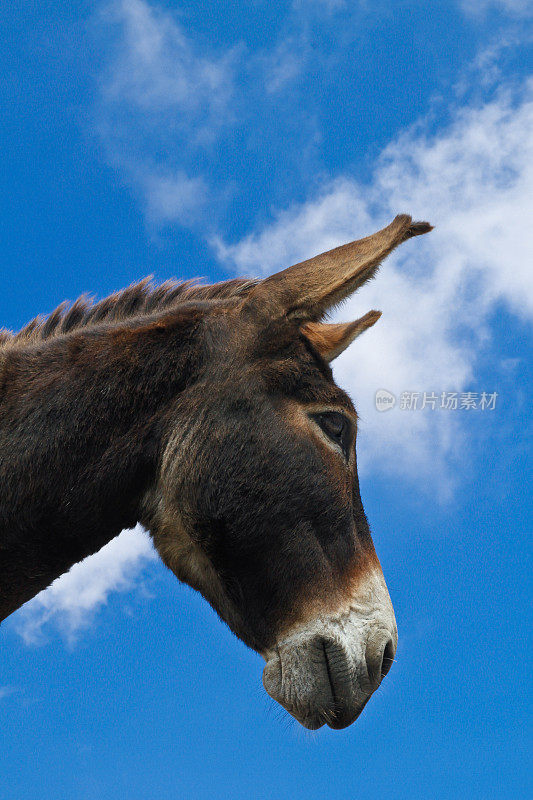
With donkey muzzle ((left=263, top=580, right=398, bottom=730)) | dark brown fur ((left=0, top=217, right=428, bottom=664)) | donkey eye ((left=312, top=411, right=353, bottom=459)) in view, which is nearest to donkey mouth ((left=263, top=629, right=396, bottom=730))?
donkey muzzle ((left=263, top=580, right=398, bottom=730))

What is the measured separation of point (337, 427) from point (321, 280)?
0.79 meters

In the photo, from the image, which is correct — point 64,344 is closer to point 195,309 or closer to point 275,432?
point 195,309

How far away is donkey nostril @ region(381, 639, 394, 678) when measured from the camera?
3596mm

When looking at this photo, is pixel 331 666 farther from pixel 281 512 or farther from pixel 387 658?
pixel 281 512

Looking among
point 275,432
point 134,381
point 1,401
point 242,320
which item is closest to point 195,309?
point 242,320

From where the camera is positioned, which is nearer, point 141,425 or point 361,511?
point 141,425

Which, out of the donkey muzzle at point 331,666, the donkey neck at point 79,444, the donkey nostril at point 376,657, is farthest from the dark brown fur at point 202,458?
the donkey nostril at point 376,657

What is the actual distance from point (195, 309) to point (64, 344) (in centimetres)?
73

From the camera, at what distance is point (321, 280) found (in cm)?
A: 378

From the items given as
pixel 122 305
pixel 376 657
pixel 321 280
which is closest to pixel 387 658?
pixel 376 657

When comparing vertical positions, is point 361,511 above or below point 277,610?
above

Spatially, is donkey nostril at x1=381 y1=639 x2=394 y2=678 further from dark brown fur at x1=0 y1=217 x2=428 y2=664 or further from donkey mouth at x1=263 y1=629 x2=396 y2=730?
dark brown fur at x1=0 y1=217 x2=428 y2=664

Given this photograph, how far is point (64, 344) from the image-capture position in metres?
3.86

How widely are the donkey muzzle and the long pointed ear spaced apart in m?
1.56
